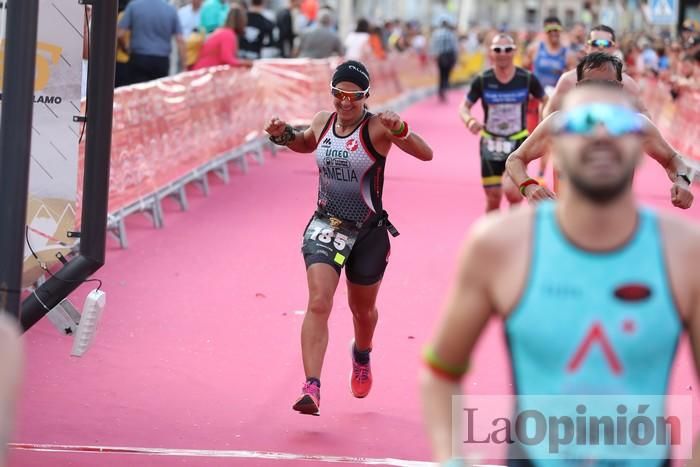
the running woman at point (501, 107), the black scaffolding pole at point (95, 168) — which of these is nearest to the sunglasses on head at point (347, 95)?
the black scaffolding pole at point (95, 168)

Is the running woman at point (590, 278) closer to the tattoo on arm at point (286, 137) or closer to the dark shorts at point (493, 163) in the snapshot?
the tattoo on arm at point (286, 137)

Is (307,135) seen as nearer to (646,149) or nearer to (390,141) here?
(390,141)

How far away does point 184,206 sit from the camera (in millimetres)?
15344

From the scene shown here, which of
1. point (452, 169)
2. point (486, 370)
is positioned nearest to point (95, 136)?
point (486, 370)

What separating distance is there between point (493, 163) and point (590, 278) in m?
9.53

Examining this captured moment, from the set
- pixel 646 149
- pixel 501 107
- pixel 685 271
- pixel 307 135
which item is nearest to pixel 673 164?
pixel 646 149

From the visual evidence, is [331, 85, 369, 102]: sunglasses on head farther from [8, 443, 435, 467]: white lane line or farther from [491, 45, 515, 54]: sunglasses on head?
[491, 45, 515, 54]: sunglasses on head

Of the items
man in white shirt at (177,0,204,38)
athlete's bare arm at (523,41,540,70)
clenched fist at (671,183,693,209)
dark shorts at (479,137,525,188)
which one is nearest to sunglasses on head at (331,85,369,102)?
clenched fist at (671,183,693,209)

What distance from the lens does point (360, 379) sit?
806cm

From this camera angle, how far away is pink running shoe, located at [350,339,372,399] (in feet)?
26.4

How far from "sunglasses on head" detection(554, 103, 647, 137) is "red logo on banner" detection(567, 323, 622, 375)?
0.47 metres

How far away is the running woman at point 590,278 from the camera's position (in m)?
3.45

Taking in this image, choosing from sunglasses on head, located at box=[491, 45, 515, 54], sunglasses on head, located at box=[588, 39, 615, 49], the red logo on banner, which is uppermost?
the red logo on banner

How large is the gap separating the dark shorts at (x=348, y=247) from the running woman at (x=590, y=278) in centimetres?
394
